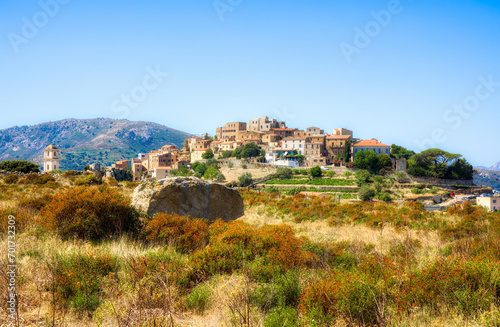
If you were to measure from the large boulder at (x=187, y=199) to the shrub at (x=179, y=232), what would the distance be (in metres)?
0.82

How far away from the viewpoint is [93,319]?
3.13 metres

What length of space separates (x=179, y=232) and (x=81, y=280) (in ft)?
7.62

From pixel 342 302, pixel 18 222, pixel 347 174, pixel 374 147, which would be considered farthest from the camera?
pixel 374 147

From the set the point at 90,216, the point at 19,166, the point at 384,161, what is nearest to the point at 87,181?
the point at 19,166

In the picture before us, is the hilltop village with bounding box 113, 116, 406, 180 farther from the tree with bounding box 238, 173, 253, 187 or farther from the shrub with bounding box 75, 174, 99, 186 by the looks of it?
the shrub with bounding box 75, 174, 99, 186

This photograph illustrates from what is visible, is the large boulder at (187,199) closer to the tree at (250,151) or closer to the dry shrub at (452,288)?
the dry shrub at (452,288)

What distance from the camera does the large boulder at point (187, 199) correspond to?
7.20m

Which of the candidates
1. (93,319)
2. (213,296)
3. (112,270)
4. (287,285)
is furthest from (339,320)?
(112,270)

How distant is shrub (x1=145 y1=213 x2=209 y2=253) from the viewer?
5742mm

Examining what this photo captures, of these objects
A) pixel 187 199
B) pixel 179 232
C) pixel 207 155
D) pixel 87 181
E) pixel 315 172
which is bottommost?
pixel 315 172

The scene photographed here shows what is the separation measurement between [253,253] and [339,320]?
2211mm

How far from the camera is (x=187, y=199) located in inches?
301

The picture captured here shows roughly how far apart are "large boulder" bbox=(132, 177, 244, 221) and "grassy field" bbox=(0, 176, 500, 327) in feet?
2.75

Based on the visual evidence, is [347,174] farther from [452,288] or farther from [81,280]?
[81,280]
